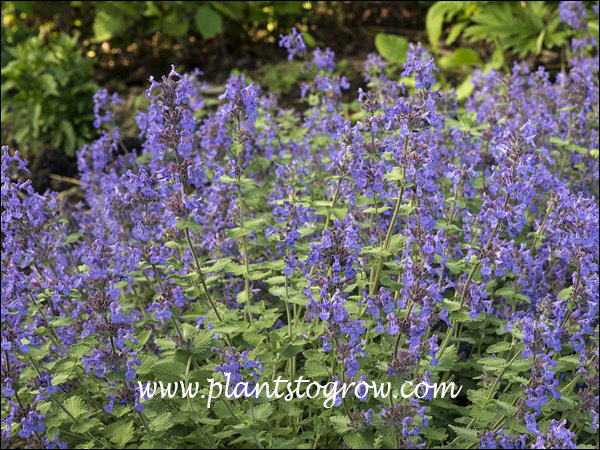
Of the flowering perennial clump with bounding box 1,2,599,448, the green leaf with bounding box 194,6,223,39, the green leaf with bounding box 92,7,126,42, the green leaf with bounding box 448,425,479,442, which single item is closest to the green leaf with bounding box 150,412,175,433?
the flowering perennial clump with bounding box 1,2,599,448

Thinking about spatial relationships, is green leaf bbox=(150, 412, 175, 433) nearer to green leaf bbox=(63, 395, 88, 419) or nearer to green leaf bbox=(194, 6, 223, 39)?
green leaf bbox=(63, 395, 88, 419)

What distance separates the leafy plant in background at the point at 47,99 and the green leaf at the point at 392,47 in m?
2.81

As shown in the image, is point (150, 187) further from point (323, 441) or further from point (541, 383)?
point (541, 383)

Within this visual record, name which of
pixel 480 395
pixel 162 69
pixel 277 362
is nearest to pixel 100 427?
pixel 277 362

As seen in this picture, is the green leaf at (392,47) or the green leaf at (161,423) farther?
the green leaf at (392,47)

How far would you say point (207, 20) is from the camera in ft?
26.1

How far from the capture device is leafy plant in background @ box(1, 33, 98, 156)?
734 centimetres

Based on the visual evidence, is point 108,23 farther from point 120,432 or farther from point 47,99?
point 120,432

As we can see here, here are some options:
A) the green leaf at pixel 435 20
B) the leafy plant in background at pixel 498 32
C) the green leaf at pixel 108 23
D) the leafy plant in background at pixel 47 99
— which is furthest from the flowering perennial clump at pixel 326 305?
the green leaf at pixel 108 23

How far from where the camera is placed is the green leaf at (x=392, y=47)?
7844mm

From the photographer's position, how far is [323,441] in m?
3.45

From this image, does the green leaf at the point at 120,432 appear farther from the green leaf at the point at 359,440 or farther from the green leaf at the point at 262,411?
the green leaf at the point at 359,440

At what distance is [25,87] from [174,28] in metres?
1.71

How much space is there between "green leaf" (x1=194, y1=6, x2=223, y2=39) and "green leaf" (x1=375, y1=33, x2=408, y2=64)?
1613 mm
